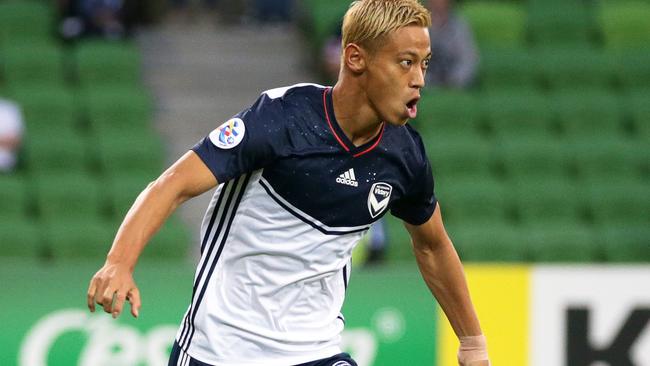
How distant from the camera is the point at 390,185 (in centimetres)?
384

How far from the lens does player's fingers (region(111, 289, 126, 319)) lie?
124 inches

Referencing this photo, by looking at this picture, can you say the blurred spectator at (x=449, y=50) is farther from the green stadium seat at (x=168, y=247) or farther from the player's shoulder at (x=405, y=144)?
the player's shoulder at (x=405, y=144)

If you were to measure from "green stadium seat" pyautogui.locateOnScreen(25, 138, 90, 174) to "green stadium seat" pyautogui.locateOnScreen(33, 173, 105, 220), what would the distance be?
0.31m

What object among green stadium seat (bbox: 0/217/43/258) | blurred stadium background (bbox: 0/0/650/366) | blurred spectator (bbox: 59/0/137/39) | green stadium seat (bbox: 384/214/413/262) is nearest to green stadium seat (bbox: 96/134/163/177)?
blurred stadium background (bbox: 0/0/650/366)

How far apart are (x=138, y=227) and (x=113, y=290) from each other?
22 cm

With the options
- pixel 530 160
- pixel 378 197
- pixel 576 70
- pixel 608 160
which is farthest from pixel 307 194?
pixel 576 70

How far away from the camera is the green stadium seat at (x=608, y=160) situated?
397 inches

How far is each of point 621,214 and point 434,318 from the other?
302 cm

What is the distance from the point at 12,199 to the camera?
8.70 m

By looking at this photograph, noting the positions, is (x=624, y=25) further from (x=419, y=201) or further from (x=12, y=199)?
(x=419, y=201)

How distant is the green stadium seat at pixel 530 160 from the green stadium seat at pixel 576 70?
3.48 ft

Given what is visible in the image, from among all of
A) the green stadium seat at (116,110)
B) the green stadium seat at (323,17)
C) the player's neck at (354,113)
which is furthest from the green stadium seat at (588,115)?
the player's neck at (354,113)

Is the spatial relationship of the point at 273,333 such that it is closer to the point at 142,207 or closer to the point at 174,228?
the point at 142,207

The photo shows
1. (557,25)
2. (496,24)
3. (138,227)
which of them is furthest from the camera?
(557,25)
